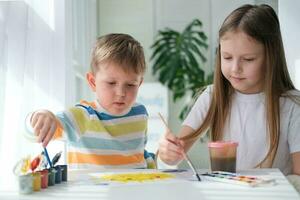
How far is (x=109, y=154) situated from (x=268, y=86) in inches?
23.1

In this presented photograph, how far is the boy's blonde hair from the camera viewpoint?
1465 millimetres

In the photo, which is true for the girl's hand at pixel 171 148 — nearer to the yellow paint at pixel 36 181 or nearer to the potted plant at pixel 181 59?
the yellow paint at pixel 36 181

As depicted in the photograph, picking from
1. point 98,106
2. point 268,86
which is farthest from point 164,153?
point 268,86

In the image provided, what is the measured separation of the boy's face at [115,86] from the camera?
4.77ft

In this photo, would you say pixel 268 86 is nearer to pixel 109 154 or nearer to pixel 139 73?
pixel 139 73

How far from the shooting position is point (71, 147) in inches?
59.0

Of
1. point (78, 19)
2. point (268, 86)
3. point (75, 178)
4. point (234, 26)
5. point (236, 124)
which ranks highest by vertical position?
point (78, 19)

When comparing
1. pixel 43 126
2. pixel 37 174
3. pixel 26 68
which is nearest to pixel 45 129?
pixel 43 126

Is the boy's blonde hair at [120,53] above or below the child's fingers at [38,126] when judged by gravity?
above

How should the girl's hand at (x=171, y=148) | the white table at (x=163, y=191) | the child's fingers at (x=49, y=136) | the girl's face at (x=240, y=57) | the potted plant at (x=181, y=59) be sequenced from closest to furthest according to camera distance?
1. the white table at (x=163, y=191)
2. the child's fingers at (x=49, y=136)
3. the girl's hand at (x=171, y=148)
4. the girl's face at (x=240, y=57)
5. the potted plant at (x=181, y=59)

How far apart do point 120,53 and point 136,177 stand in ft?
1.78

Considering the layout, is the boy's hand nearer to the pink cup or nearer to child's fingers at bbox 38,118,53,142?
child's fingers at bbox 38,118,53,142

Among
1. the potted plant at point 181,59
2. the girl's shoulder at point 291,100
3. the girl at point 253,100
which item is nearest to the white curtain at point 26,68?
the girl at point 253,100

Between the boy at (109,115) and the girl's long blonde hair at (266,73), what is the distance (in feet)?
0.72
